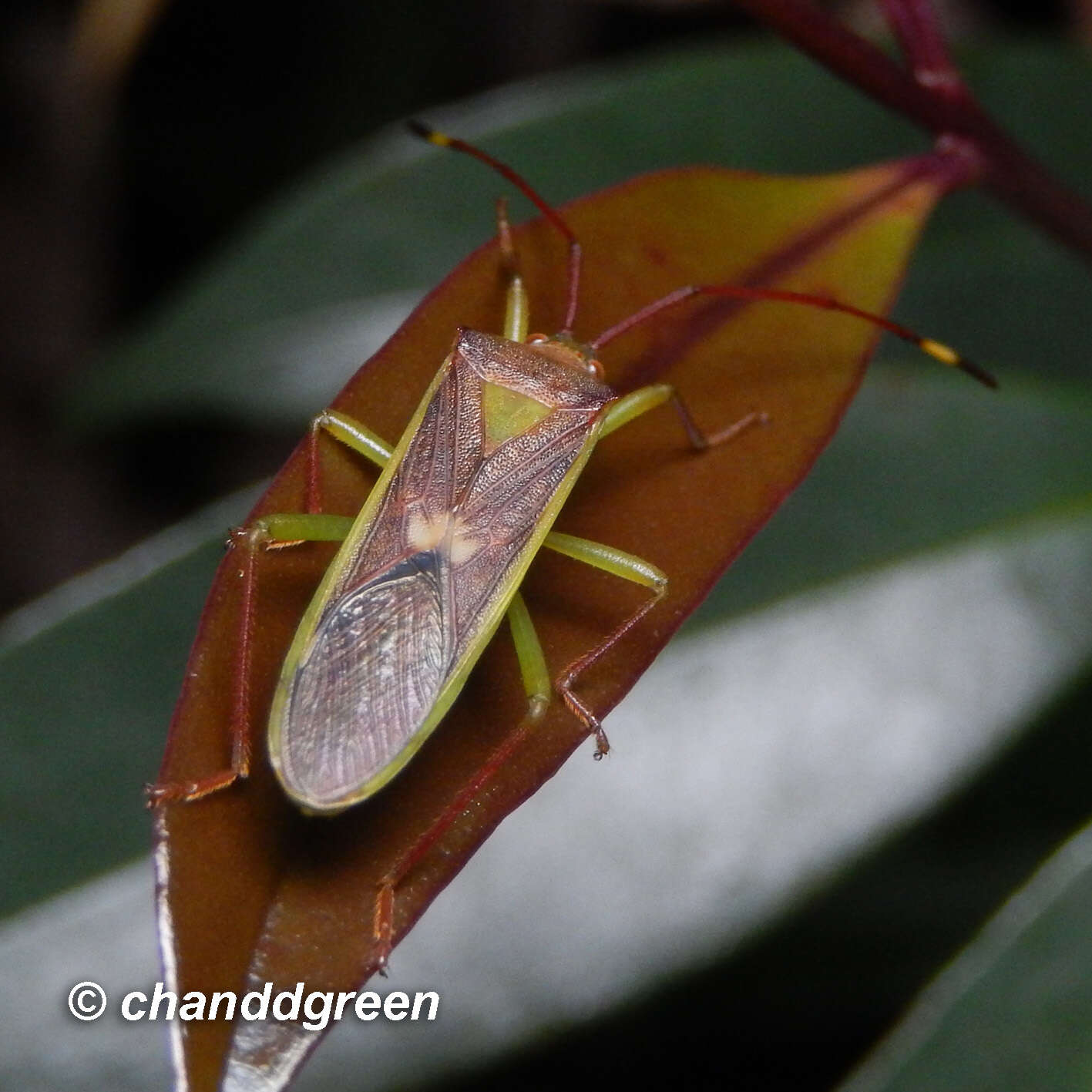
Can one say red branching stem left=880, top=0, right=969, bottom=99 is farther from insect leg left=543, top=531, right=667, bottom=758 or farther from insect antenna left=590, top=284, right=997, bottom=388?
insect leg left=543, top=531, right=667, bottom=758

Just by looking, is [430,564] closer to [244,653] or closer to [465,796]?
[244,653]

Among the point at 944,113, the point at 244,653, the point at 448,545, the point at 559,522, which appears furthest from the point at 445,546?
the point at 944,113

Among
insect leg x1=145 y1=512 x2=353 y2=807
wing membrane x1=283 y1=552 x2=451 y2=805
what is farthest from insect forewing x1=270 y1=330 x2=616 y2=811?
insect leg x1=145 y1=512 x2=353 y2=807

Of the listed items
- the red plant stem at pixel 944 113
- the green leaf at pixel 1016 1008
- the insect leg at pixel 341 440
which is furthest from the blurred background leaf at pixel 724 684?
the red plant stem at pixel 944 113

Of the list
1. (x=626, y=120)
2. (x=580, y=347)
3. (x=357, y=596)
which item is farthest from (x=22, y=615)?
(x=626, y=120)

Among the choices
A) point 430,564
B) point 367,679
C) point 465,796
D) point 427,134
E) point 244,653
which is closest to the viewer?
point 465,796

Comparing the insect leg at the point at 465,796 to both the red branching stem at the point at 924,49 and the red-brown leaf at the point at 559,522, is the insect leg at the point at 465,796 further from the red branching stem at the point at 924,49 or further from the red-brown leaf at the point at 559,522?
the red branching stem at the point at 924,49
